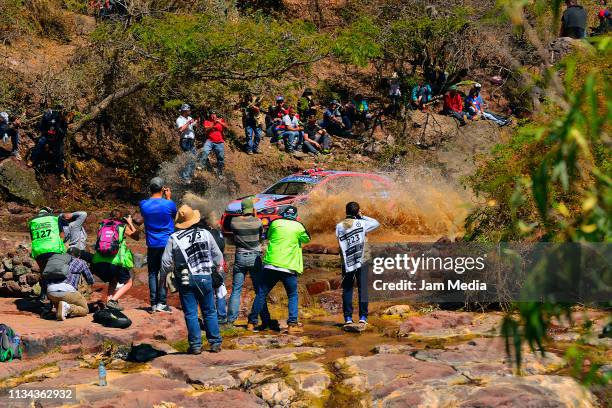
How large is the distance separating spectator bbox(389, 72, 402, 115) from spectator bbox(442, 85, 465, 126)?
168 centimetres

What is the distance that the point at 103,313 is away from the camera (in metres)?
11.6

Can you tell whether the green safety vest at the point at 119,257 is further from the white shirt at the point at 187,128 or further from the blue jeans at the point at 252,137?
the blue jeans at the point at 252,137

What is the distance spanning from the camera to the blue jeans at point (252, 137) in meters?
25.9

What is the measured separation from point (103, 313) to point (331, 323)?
335 cm

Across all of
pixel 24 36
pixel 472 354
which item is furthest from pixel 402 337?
pixel 24 36

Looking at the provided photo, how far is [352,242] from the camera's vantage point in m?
12.1

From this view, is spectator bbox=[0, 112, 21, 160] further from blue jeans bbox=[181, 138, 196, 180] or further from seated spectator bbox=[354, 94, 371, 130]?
seated spectator bbox=[354, 94, 371, 130]

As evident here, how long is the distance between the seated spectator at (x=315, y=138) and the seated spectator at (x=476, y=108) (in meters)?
5.21

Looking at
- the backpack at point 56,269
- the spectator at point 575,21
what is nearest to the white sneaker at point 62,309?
the backpack at point 56,269

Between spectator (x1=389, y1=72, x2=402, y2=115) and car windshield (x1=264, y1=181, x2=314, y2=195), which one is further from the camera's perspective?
spectator (x1=389, y1=72, x2=402, y2=115)

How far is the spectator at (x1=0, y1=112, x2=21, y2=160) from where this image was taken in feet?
70.3

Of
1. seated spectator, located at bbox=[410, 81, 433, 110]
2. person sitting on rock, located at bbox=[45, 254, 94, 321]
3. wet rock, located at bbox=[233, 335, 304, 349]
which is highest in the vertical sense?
seated spectator, located at bbox=[410, 81, 433, 110]

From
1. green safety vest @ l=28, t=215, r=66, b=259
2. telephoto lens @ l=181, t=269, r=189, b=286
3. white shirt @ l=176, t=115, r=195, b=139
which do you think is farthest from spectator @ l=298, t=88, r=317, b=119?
telephoto lens @ l=181, t=269, r=189, b=286

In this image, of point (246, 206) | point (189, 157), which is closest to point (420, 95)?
point (189, 157)
